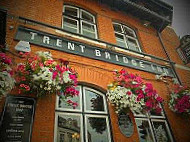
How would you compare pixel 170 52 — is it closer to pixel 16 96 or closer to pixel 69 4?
pixel 69 4

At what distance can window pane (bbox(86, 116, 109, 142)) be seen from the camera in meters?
3.79

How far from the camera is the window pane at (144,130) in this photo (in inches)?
177

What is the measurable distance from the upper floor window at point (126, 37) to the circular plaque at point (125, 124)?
331cm

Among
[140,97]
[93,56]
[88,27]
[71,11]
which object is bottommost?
[140,97]

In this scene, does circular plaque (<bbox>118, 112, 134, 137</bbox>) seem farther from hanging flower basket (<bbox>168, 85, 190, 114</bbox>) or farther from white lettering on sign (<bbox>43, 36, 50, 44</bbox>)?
white lettering on sign (<bbox>43, 36, 50, 44</bbox>)

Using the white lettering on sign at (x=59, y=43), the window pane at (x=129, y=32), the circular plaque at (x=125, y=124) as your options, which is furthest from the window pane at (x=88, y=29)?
the circular plaque at (x=125, y=124)

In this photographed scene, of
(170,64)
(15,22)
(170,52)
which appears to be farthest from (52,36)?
(170,52)

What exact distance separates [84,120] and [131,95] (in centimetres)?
136

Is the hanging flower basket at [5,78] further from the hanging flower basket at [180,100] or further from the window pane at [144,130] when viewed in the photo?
the hanging flower basket at [180,100]

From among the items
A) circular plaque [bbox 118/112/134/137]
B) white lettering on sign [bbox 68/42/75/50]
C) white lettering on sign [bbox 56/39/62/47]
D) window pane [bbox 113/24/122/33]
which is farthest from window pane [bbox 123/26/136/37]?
circular plaque [bbox 118/112/134/137]

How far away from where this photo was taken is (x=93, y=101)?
436cm

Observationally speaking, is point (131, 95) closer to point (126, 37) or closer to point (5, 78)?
point (5, 78)

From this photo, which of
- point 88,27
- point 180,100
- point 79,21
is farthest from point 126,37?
point 180,100

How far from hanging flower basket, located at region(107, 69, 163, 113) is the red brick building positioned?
35cm
